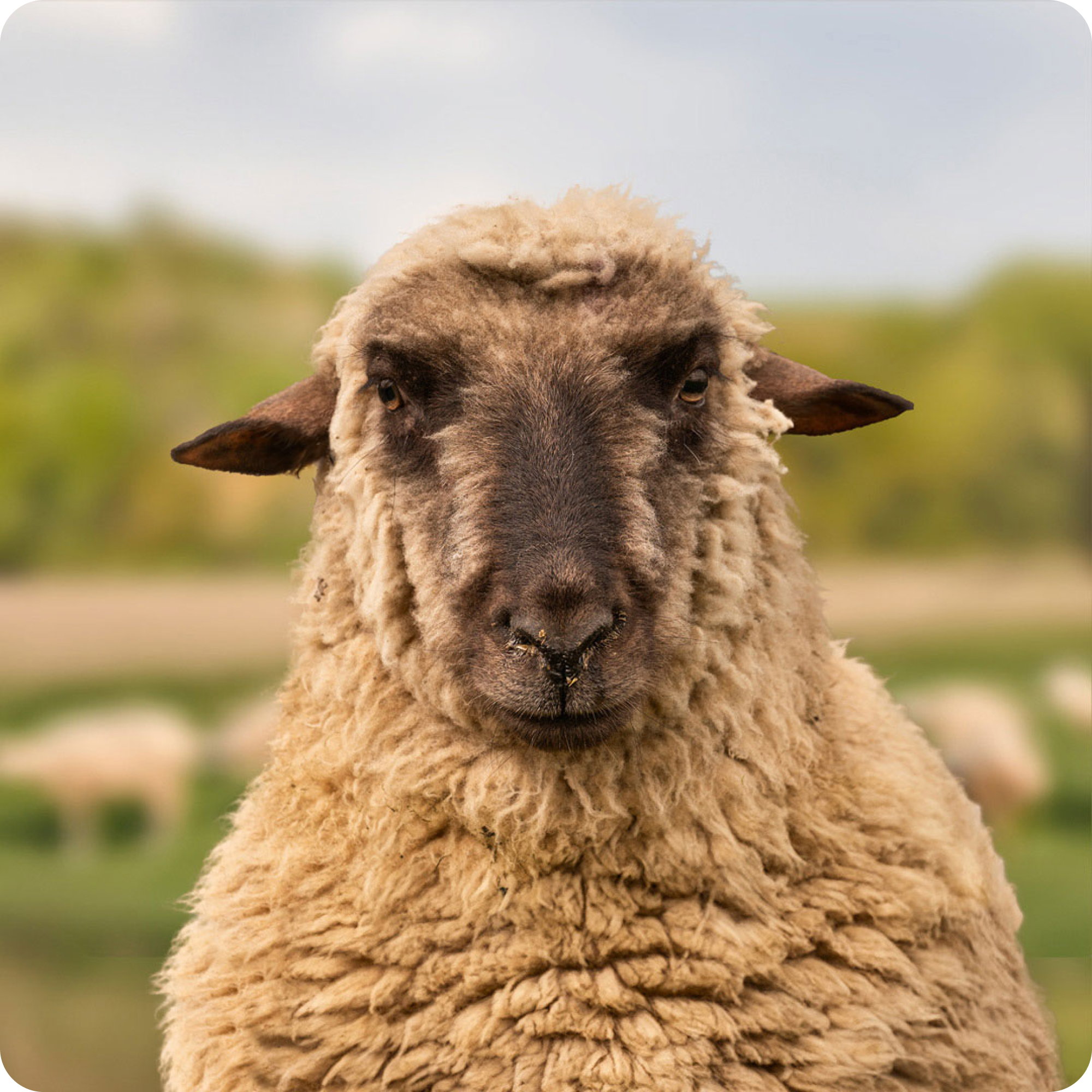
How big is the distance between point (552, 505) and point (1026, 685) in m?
2.80

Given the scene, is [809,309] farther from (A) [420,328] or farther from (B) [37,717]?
(B) [37,717]

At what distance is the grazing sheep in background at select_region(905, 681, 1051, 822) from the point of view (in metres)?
4.09

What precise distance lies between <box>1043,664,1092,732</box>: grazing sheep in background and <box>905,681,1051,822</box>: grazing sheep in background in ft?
0.43

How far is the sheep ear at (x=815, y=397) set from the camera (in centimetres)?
251

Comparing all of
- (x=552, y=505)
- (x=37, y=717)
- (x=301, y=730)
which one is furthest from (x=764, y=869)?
(x=37, y=717)

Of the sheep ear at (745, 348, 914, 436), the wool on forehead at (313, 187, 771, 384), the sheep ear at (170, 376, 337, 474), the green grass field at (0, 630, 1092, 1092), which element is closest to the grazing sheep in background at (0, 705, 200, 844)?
the green grass field at (0, 630, 1092, 1092)

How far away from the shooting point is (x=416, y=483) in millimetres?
2275

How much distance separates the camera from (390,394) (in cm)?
233

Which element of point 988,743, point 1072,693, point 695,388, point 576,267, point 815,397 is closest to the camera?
point 576,267

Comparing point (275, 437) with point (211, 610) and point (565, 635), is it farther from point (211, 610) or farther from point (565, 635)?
point (211, 610)

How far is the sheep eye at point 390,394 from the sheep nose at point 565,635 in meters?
0.57

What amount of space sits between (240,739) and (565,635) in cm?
264

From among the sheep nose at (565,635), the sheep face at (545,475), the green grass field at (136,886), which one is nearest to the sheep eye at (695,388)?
the sheep face at (545,475)

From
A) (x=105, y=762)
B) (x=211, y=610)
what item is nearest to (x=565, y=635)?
(x=211, y=610)
